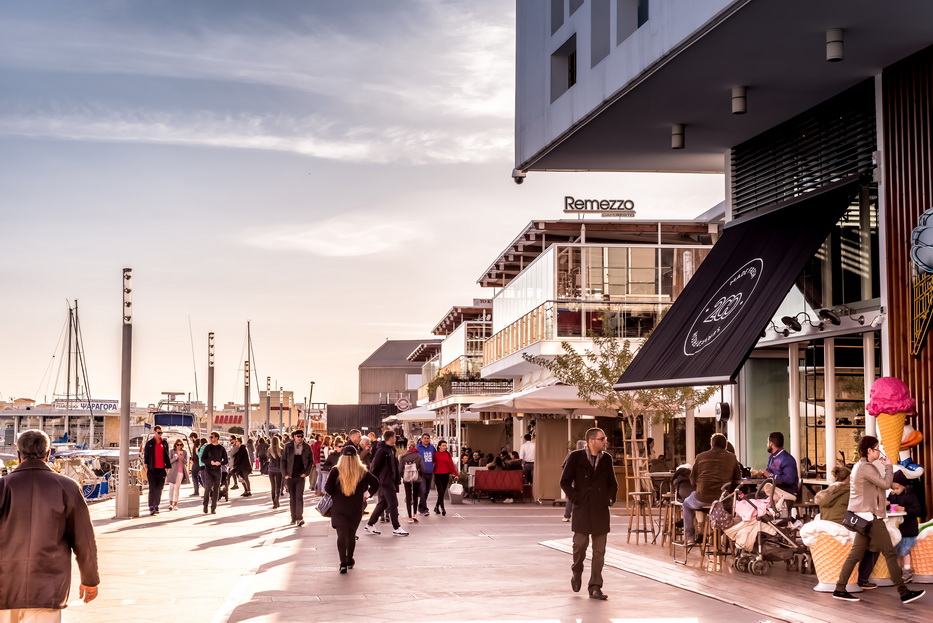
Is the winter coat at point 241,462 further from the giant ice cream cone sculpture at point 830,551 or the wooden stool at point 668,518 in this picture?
the giant ice cream cone sculpture at point 830,551

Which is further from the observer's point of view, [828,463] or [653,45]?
[828,463]

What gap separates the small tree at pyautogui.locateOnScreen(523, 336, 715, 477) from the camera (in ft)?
74.0

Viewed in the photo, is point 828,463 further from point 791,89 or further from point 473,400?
point 473,400

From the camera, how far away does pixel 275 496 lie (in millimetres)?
28078

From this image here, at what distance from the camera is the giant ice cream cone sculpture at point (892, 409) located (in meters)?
13.6

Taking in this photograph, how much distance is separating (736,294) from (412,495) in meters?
11.3

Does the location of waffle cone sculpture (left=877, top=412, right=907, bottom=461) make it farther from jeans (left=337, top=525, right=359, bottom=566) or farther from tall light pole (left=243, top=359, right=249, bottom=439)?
tall light pole (left=243, top=359, right=249, bottom=439)

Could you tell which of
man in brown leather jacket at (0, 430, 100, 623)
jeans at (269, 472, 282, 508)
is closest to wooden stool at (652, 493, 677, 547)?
man in brown leather jacket at (0, 430, 100, 623)

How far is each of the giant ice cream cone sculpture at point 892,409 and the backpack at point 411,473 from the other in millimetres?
12049

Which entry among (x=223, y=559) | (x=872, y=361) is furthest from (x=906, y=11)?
(x=223, y=559)

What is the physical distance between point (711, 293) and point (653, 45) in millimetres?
Answer: 4107

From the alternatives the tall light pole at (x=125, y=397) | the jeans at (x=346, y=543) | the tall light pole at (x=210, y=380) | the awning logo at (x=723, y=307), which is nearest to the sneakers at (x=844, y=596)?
the awning logo at (x=723, y=307)

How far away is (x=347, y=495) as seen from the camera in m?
15.2

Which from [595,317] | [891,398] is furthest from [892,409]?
[595,317]
